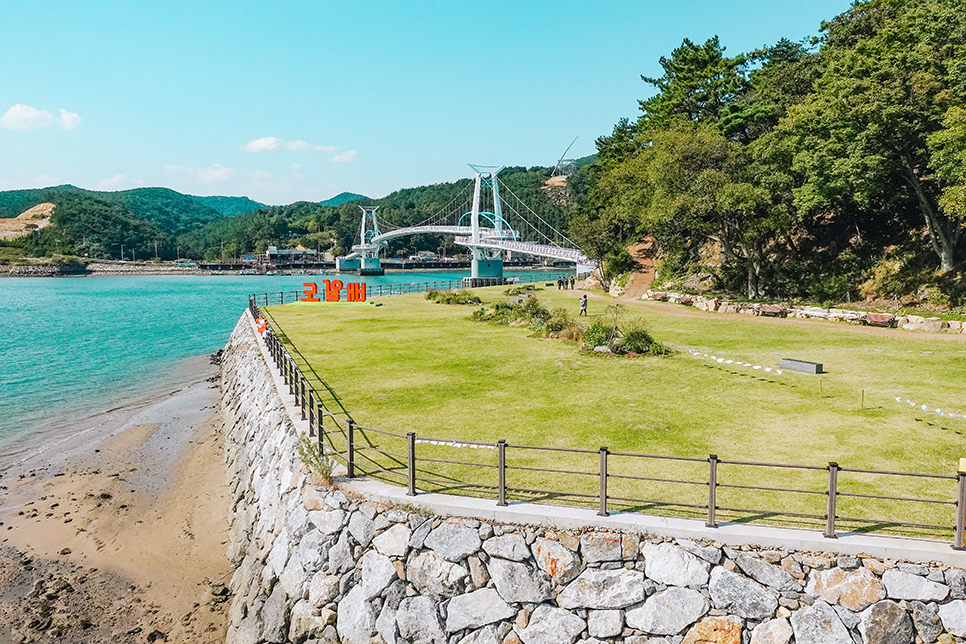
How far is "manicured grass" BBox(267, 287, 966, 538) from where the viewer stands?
8.55 m

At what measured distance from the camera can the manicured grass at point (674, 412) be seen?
337 inches

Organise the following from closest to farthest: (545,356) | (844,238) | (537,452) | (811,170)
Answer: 1. (537,452)
2. (545,356)
3. (811,170)
4. (844,238)

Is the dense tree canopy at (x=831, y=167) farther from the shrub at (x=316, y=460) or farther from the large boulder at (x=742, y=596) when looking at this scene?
the shrub at (x=316, y=460)

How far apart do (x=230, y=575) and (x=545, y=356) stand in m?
11.0

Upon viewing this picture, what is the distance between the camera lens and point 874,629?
6.52 metres

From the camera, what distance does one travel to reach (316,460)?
9.62 metres

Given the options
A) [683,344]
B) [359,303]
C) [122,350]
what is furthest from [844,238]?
[122,350]

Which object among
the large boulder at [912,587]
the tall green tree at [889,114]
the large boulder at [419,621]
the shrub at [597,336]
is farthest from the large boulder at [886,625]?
the tall green tree at [889,114]

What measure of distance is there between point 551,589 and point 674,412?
5.95m

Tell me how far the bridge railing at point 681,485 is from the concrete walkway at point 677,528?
16cm

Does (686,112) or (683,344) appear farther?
(686,112)

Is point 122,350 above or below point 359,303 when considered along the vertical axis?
below

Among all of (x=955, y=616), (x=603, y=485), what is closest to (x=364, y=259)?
(x=603, y=485)

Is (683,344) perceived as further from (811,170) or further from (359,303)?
(359,303)
